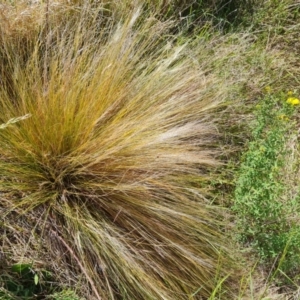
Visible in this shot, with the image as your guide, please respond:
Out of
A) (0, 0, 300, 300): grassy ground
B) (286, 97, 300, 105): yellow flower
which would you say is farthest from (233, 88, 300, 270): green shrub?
(286, 97, 300, 105): yellow flower

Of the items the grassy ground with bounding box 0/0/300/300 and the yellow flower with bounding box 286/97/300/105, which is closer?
the grassy ground with bounding box 0/0/300/300

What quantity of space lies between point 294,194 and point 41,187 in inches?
38.5

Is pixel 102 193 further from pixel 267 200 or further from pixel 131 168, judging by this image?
pixel 267 200

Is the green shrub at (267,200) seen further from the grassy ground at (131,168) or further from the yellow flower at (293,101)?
the yellow flower at (293,101)

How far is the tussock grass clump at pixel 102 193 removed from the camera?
5.76ft

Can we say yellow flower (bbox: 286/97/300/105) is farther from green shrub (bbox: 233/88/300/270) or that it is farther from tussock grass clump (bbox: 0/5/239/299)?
tussock grass clump (bbox: 0/5/239/299)

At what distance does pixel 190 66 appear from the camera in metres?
2.17

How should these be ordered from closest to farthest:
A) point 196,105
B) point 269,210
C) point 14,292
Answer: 1. point 14,292
2. point 269,210
3. point 196,105

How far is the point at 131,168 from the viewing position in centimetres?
179

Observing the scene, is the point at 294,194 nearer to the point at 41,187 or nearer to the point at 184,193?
the point at 184,193

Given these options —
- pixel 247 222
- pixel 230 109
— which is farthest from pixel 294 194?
pixel 230 109

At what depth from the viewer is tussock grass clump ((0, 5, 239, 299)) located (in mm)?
1757

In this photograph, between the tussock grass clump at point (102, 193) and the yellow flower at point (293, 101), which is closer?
the tussock grass clump at point (102, 193)

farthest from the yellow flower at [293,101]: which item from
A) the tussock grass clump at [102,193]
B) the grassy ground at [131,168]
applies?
the tussock grass clump at [102,193]
